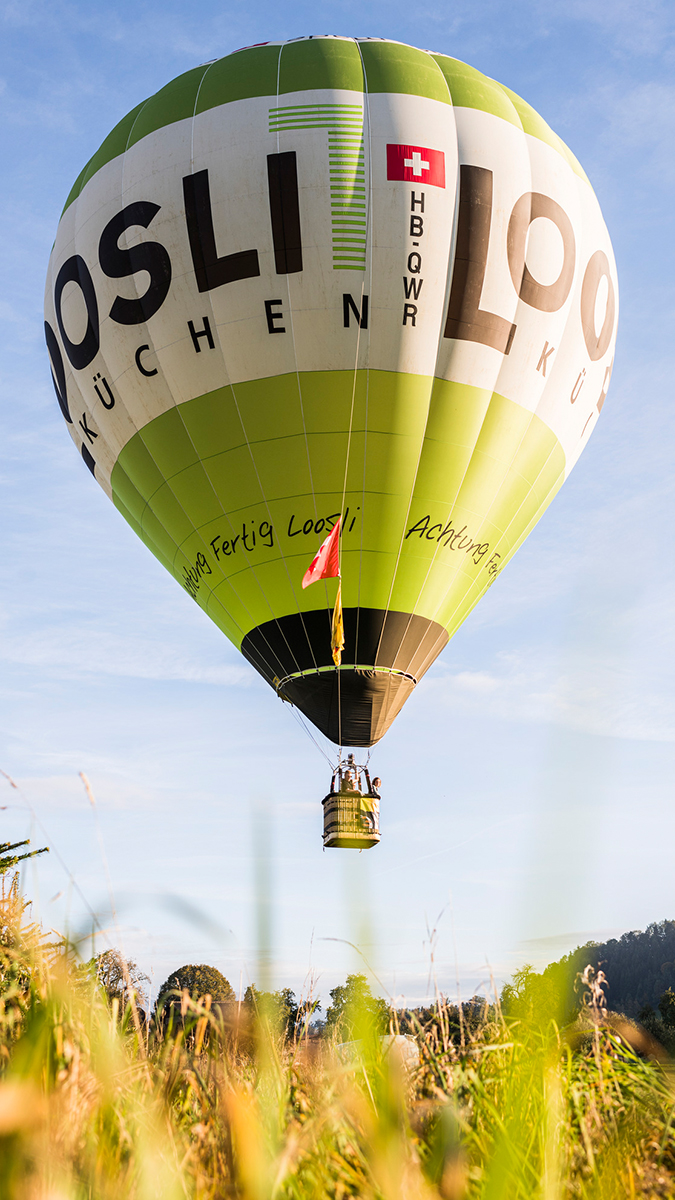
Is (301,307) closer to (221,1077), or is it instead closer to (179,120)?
(179,120)

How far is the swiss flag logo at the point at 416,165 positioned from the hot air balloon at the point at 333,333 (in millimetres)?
37

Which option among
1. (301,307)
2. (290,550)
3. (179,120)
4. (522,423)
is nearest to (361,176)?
(301,307)

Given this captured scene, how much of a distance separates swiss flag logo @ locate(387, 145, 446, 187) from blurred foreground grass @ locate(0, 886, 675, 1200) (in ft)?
47.8

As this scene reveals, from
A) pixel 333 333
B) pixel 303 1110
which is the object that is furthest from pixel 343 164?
pixel 303 1110

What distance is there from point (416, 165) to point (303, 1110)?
15.2 metres

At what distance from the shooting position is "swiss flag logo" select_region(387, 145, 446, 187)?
1502 cm

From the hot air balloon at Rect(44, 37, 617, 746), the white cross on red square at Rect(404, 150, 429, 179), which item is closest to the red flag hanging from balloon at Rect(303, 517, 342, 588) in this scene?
the hot air balloon at Rect(44, 37, 617, 746)

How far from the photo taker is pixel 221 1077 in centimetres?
277

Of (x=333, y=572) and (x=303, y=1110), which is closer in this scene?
(x=303, y=1110)

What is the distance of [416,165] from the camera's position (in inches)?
595

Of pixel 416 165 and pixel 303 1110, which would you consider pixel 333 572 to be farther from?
pixel 303 1110

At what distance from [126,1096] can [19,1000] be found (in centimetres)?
70

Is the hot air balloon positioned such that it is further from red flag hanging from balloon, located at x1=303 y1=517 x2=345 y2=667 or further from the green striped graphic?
red flag hanging from balloon, located at x1=303 y1=517 x2=345 y2=667

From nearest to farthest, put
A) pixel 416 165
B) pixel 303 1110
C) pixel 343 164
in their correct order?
pixel 303 1110 < pixel 343 164 < pixel 416 165
